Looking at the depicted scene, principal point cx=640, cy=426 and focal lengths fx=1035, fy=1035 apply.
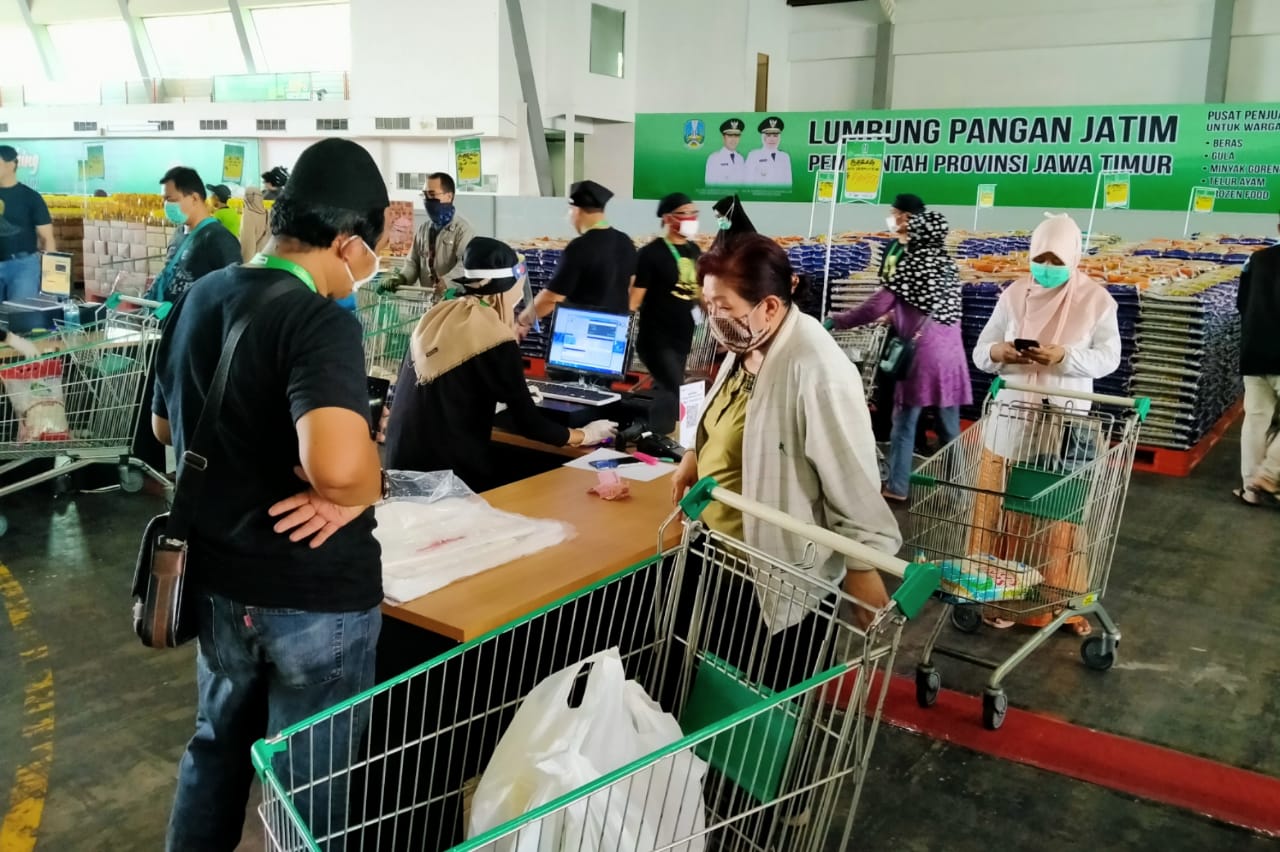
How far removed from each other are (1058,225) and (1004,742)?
206cm

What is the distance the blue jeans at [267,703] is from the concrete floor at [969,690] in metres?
0.70

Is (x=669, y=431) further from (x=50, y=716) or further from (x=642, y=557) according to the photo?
(x=50, y=716)

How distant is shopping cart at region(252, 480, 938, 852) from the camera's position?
1.67 m

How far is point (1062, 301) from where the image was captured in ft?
13.9

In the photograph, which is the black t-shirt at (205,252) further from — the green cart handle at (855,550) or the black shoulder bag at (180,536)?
the green cart handle at (855,550)

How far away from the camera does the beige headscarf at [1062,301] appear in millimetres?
4156

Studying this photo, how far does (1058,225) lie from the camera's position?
13.7 ft

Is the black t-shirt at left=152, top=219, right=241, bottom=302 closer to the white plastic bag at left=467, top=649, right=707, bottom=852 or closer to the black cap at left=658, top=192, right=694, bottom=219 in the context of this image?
the black cap at left=658, top=192, right=694, bottom=219

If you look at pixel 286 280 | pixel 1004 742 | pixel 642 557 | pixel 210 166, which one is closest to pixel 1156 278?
pixel 1004 742

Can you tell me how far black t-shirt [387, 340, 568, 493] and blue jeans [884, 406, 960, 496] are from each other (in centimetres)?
302

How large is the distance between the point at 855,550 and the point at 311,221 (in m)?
1.16

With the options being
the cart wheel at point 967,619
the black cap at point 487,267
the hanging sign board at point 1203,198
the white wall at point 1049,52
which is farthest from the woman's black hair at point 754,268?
the white wall at point 1049,52

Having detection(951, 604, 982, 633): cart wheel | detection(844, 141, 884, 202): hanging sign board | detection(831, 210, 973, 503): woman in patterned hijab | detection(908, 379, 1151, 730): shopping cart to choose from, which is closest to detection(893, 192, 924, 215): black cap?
detection(844, 141, 884, 202): hanging sign board

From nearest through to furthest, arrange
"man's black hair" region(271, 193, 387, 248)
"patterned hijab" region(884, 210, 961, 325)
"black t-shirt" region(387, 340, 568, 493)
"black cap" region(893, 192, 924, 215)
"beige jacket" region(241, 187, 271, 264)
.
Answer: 1. "man's black hair" region(271, 193, 387, 248)
2. "black t-shirt" region(387, 340, 568, 493)
3. "patterned hijab" region(884, 210, 961, 325)
4. "black cap" region(893, 192, 924, 215)
5. "beige jacket" region(241, 187, 271, 264)
